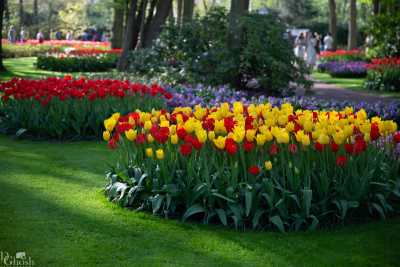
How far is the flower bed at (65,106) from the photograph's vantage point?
9.59 m

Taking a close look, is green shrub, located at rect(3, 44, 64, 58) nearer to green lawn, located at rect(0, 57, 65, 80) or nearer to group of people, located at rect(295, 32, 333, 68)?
green lawn, located at rect(0, 57, 65, 80)

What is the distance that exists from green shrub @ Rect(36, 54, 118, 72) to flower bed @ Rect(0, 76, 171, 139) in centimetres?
1601

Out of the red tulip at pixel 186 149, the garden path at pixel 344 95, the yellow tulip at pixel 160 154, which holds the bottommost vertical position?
the garden path at pixel 344 95

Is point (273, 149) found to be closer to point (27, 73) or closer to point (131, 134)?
point (131, 134)

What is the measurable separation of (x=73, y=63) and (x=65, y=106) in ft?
56.5

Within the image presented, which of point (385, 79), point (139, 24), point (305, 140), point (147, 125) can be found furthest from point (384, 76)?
point (305, 140)

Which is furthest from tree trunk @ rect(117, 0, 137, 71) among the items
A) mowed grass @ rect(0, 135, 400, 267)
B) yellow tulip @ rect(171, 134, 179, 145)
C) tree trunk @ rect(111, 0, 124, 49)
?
yellow tulip @ rect(171, 134, 179, 145)

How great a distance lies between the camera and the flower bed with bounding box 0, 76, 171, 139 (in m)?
9.59

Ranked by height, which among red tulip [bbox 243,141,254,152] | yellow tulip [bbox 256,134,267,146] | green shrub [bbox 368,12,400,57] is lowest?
red tulip [bbox 243,141,254,152]

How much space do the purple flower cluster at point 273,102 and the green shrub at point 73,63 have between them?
1446cm

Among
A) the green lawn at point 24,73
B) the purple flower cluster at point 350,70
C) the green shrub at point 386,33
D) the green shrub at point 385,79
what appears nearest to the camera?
the green shrub at point 385,79

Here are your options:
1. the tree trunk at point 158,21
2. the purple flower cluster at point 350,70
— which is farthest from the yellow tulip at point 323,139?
the purple flower cluster at point 350,70

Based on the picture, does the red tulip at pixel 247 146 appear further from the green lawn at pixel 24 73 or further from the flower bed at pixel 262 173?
the green lawn at pixel 24 73

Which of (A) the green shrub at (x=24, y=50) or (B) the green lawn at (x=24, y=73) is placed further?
(A) the green shrub at (x=24, y=50)
